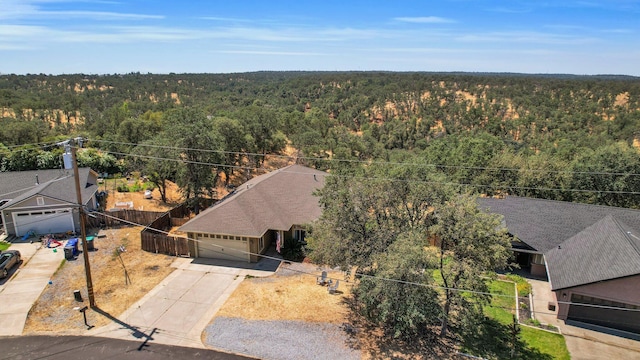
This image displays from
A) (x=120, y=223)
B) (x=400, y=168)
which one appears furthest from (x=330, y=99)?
(x=400, y=168)

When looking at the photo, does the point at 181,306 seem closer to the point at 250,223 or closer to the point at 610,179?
the point at 250,223

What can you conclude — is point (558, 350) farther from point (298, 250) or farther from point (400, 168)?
point (298, 250)

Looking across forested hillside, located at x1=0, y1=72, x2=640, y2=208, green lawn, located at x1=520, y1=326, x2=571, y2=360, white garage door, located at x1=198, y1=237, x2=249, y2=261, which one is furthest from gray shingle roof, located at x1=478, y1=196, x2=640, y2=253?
white garage door, located at x1=198, y1=237, x2=249, y2=261

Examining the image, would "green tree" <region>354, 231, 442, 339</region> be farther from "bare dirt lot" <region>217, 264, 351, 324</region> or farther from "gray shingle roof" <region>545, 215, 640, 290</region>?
"gray shingle roof" <region>545, 215, 640, 290</region>

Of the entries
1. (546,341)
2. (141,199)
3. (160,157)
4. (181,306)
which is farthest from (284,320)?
(141,199)

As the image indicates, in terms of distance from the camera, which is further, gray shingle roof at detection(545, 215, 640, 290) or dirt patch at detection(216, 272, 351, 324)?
dirt patch at detection(216, 272, 351, 324)

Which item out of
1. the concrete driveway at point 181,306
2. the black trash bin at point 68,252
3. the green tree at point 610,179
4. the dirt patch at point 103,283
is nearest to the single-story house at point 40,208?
the black trash bin at point 68,252
